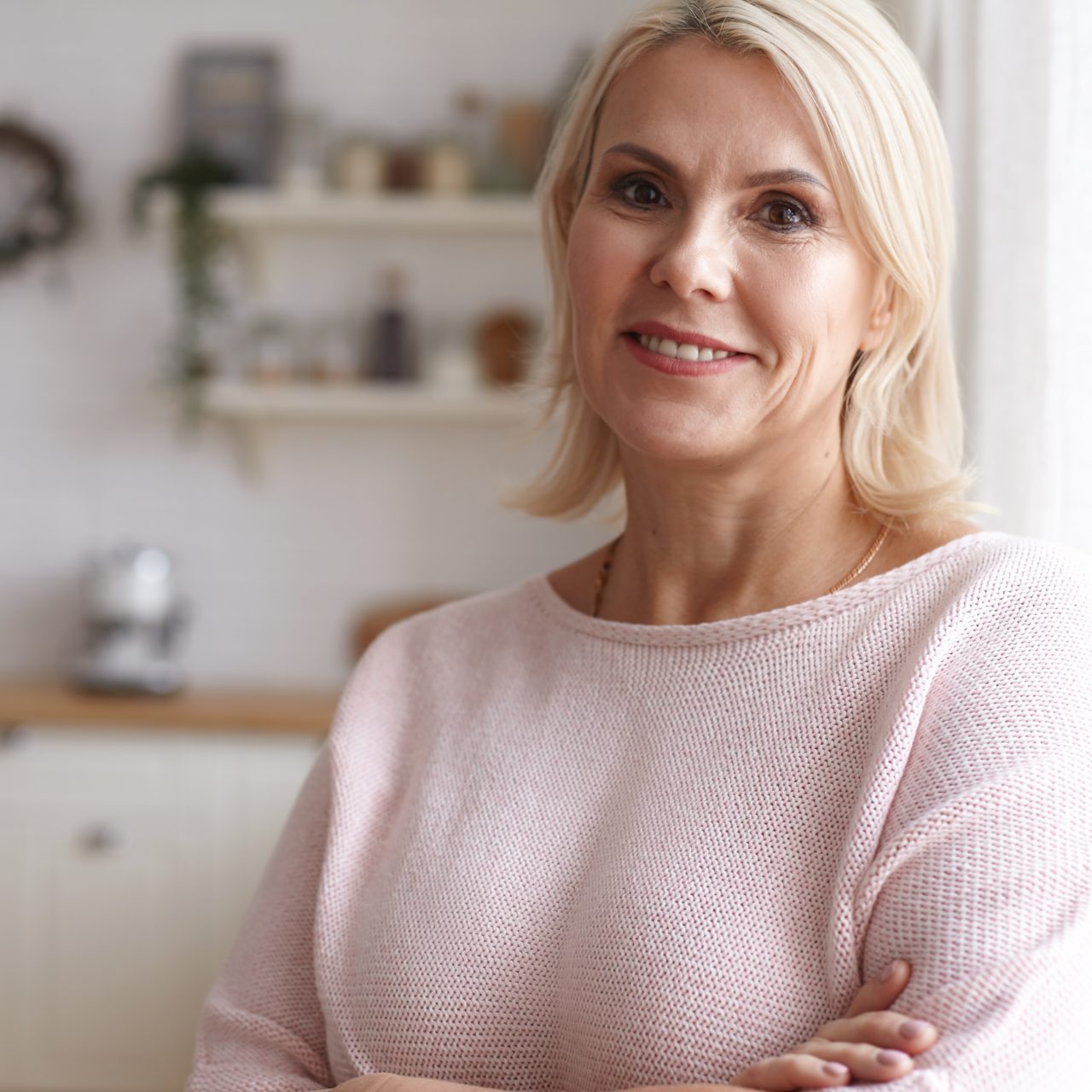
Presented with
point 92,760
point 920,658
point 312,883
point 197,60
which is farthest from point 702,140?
point 197,60

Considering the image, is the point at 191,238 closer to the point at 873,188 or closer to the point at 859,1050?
the point at 873,188

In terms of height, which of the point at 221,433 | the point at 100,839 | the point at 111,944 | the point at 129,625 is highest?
the point at 221,433

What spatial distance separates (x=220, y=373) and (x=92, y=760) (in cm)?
106

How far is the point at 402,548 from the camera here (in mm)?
3754

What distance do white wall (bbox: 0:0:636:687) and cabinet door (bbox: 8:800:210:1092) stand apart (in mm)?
645

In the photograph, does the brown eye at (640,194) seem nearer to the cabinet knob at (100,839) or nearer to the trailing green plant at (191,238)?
the cabinet knob at (100,839)

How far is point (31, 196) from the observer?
375cm

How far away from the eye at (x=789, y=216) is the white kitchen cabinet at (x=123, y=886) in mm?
2236

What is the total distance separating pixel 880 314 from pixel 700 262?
203 mm

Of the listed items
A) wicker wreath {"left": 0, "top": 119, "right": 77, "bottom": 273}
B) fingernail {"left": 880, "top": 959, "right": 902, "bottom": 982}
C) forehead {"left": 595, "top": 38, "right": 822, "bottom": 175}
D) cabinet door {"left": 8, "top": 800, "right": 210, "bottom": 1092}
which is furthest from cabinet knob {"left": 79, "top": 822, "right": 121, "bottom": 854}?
fingernail {"left": 880, "top": 959, "right": 902, "bottom": 982}

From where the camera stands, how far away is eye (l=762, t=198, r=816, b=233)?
3.79 ft

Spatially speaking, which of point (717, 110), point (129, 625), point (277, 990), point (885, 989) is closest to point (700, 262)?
point (717, 110)

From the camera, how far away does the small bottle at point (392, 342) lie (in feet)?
11.7

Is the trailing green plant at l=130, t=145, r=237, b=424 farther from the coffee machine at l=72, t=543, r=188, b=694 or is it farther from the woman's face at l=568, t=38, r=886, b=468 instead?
the woman's face at l=568, t=38, r=886, b=468
